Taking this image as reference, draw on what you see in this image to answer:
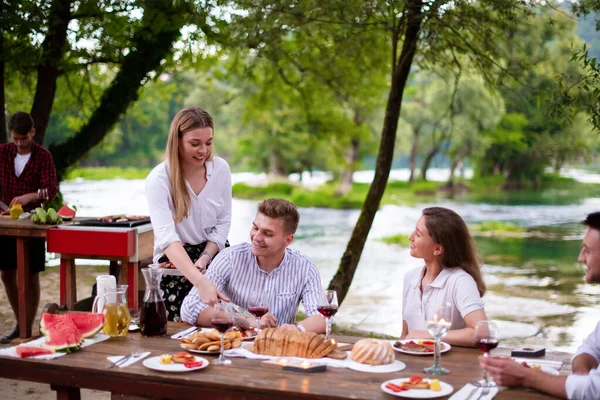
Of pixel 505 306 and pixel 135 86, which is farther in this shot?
pixel 505 306

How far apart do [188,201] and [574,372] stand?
207 centimetres

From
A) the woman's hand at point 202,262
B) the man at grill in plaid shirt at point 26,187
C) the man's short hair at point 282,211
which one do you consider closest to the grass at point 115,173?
the man at grill in plaid shirt at point 26,187

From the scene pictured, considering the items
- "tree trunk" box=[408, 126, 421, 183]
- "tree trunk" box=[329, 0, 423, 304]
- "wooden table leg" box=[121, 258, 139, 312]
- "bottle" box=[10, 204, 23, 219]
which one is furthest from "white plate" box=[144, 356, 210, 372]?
"tree trunk" box=[408, 126, 421, 183]

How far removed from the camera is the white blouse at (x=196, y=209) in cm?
369

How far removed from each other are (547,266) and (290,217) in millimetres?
12029

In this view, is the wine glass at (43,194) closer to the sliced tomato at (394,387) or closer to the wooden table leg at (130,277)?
the wooden table leg at (130,277)

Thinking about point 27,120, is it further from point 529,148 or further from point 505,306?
point 529,148

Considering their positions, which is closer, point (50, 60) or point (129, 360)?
point (129, 360)

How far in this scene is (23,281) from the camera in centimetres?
574

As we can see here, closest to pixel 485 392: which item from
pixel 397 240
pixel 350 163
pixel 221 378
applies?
pixel 221 378

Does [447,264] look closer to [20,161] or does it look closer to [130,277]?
[130,277]

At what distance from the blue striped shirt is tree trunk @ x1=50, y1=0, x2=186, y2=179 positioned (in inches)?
198

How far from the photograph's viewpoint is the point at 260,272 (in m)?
3.42

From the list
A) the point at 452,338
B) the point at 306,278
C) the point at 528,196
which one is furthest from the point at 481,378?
the point at 528,196
